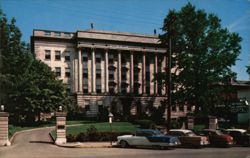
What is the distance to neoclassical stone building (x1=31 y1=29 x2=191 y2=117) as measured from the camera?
227 feet

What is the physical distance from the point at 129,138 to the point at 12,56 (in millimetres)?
27677

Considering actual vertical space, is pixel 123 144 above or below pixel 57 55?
below

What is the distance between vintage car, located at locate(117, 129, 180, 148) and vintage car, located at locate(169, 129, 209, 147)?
75.7 inches

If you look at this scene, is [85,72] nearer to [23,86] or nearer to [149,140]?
[23,86]

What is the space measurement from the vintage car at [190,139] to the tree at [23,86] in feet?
88.3

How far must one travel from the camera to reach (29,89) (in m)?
49.0

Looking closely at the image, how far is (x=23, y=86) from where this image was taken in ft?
161

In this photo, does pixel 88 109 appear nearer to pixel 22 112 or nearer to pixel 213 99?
pixel 22 112

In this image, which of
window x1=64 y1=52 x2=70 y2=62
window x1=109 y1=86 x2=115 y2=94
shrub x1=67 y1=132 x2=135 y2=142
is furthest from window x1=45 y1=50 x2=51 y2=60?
shrub x1=67 y1=132 x2=135 y2=142

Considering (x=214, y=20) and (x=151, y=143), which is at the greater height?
(x=214, y=20)

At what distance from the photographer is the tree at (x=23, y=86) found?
47562 millimetres

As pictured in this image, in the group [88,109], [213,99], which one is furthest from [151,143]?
[88,109]

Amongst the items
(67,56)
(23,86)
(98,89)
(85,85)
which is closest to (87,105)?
(85,85)

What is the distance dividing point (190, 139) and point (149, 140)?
3612mm
